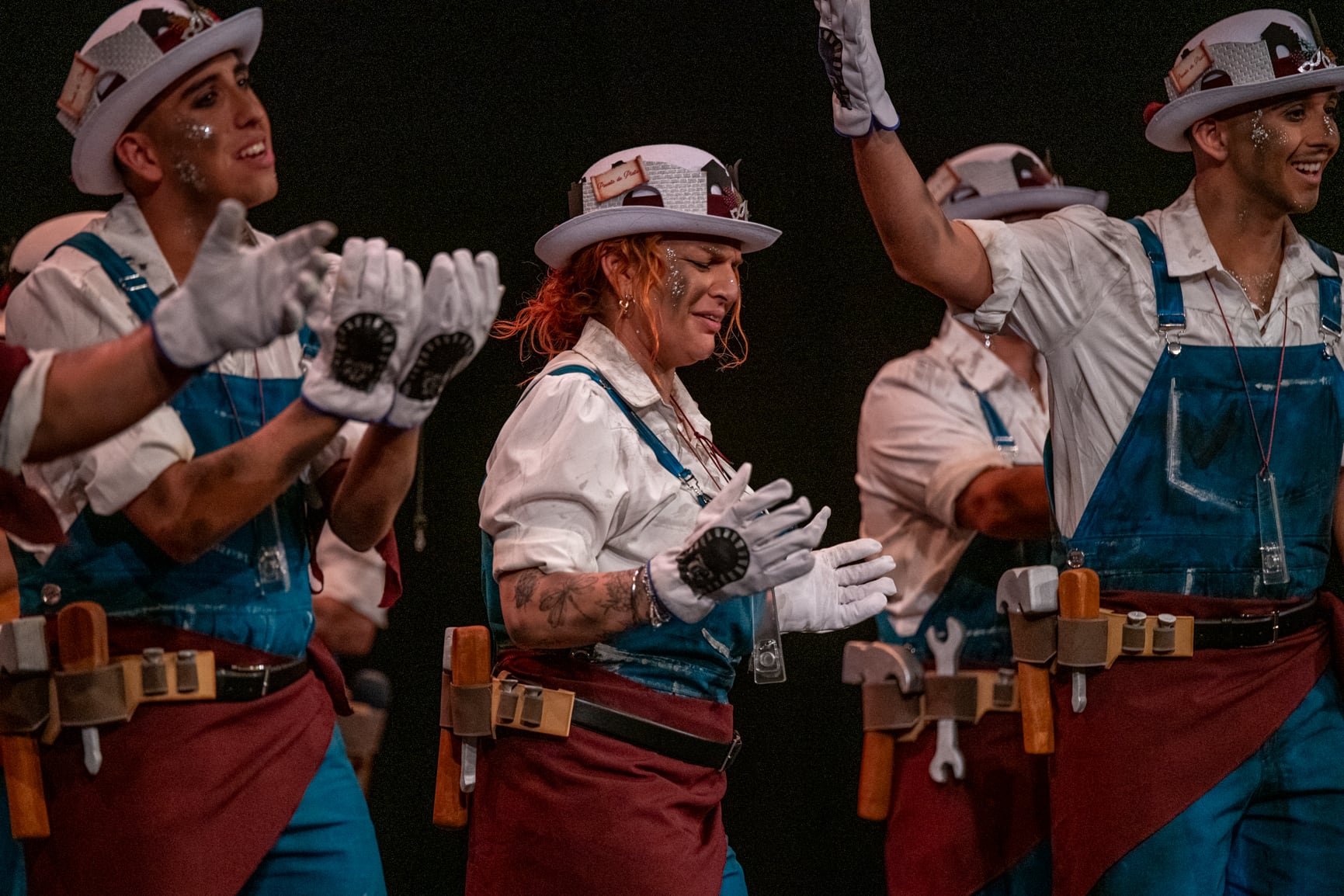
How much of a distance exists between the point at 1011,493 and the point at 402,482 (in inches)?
62.5

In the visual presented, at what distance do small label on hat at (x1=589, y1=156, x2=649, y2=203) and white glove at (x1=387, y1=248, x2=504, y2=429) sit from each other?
0.73 m

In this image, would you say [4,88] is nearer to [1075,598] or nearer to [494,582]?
[494,582]

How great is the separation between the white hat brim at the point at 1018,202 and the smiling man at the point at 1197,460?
1106 mm

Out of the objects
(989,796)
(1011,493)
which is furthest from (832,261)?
(989,796)

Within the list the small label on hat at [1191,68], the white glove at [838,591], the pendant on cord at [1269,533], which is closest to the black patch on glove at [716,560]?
the white glove at [838,591]

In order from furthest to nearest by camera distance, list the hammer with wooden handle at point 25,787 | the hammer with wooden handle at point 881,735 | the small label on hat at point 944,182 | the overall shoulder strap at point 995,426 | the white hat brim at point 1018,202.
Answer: the small label on hat at point 944,182, the white hat brim at point 1018,202, the overall shoulder strap at point 995,426, the hammer with wooden handle at point 881,735, the hammer with wooden handle at point 25,787

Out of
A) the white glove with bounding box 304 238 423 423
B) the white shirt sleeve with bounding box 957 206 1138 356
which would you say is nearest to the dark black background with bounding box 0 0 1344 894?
the white shirt sleeve with bounding box 957 206 1138 356

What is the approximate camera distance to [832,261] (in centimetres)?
416

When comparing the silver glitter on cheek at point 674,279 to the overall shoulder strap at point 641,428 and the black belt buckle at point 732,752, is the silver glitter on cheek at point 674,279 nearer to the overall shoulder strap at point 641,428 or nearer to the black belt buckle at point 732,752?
the overall shoulder strap at point 641,428

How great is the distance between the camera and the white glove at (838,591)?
7.86ft

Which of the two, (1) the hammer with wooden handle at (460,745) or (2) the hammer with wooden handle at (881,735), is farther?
(2) the hammer with wooden handle at (881,735)

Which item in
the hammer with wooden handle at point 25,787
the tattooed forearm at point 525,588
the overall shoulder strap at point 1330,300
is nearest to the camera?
the hammer with wooden handle at point 25,787

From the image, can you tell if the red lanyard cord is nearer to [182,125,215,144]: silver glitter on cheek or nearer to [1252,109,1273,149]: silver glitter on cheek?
[1252,109,1273,149]: silver glitter on cheek

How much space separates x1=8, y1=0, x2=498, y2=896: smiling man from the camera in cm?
206
